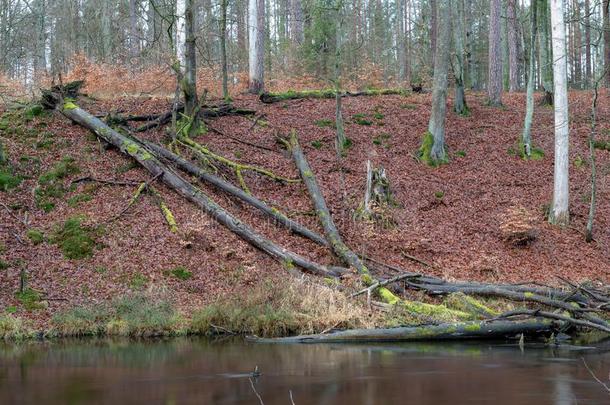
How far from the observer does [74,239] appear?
16547 mm

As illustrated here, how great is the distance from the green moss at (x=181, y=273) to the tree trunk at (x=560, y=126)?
10971 mm

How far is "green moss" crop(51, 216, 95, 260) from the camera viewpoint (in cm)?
1619

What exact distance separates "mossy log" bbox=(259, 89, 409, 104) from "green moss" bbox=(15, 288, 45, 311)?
13.6 meters

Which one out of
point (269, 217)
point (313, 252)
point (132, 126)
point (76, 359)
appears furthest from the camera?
point (132, 126)

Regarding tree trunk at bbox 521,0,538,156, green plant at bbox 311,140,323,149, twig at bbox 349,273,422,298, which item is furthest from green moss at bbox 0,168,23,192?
tree trunk at bbox 521,0,538,156

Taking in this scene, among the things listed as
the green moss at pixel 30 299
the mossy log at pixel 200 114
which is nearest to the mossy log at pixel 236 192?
the mossy log at pixel 200 114

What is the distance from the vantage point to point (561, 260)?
17.9 metres

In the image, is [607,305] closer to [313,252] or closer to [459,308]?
[459,308]

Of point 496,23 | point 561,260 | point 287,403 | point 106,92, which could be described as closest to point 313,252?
point 561,260

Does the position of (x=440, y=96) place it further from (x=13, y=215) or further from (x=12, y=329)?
(x=12, y=329)

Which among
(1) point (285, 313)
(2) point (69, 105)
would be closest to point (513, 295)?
(1) point (285, 313)

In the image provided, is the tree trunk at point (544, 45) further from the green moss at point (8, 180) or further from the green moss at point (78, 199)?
the green moss at point (8, 180)

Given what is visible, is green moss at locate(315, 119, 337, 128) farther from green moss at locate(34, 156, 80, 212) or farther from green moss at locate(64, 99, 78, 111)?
green moss at locate(34, 156, 80, 212)

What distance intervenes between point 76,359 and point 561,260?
41.8 ft
